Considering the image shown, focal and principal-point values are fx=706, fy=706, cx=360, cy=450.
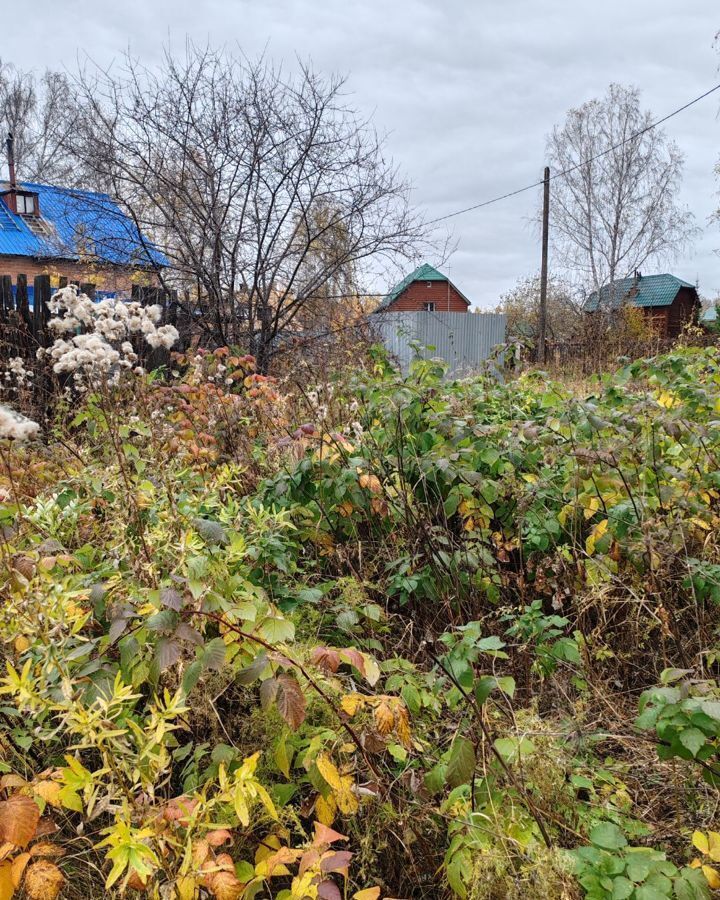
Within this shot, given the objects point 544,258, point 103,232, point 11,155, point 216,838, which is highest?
point 11,155

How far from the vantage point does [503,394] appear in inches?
163

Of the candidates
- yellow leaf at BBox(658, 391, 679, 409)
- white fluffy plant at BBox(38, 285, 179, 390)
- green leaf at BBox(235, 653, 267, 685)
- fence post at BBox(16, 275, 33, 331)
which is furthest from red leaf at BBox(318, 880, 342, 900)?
fence post at BBox(16, 275, 33, 331)

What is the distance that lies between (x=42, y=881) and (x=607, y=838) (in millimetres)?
1050

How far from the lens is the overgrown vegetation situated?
1341 millimetres

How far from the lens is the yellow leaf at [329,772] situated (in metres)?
1.45

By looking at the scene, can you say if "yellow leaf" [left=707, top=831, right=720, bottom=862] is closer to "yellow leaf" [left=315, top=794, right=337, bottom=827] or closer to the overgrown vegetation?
the overgrown vegetation

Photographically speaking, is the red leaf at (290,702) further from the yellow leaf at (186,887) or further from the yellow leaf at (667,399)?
the yellow leaf at (667,399)

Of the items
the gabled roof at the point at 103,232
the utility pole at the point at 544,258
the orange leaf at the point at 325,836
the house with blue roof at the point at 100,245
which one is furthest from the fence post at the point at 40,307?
the utility pole at the point at 544,258

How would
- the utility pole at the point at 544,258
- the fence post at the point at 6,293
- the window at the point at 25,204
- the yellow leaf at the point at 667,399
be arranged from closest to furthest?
the yellow leaf at the point at 667,399
the fence post at the point at 6,293
the utility pole at the point at 544,258
the window at the point at 25,204

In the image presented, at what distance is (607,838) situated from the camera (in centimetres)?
136

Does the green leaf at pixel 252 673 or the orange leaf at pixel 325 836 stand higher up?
the green leaf at pixel 252 673

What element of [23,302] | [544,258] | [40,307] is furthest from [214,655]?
[544,258]

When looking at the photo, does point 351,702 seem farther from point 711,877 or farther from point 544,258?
point 544,258

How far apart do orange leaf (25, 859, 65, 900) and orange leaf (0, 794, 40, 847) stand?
0.19 feet
